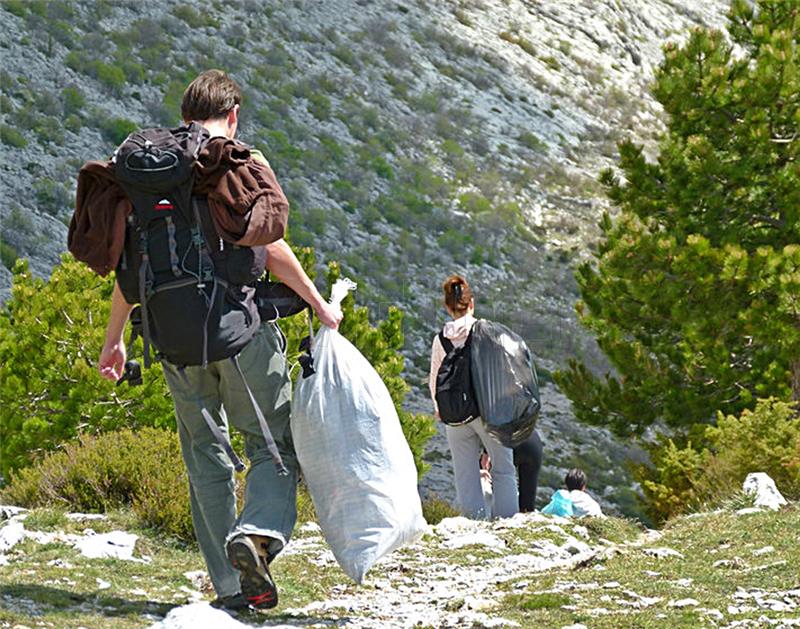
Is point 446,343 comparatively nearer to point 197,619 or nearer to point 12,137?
point 197,619

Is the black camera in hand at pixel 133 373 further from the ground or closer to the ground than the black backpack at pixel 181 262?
closer to the ground

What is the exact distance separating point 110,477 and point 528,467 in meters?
2.89

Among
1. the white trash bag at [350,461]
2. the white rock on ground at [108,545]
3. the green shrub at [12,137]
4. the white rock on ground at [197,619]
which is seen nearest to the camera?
the white rock on ground at [197,619]

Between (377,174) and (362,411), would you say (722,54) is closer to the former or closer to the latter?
(362,411)

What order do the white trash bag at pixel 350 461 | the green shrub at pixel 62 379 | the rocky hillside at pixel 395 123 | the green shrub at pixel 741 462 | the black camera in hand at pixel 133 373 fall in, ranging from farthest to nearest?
the rocky hillside at pixel 395 123, the green shrub at pixel 62 379, the green shrub at pixel 741 462, the black camera in hand at pixel 133 373, the white trash bag at pixel 350 461

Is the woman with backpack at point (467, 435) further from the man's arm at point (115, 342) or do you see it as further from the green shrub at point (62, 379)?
the man's arm at point (115, 342)

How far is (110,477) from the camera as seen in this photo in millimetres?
7562

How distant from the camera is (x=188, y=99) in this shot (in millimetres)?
4555

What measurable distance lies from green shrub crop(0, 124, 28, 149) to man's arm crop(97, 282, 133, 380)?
25.4 m

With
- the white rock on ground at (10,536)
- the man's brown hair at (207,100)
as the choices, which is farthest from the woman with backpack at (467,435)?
the man's brown hair at (207,100)

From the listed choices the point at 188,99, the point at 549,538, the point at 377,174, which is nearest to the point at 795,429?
the point at 549,538

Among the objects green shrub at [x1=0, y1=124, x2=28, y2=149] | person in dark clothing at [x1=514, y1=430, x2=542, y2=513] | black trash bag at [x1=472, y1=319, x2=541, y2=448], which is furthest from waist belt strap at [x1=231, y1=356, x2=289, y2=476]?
green shrub at [x1=0, y1=124, x2=28, y2=149]

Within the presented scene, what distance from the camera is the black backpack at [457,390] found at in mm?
8039

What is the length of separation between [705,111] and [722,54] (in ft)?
2.22
